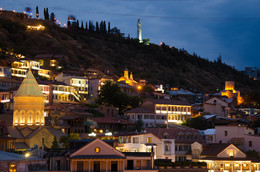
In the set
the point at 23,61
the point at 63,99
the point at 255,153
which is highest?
the point at 23,61

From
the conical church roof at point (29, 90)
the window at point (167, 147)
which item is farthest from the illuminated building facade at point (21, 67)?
the window at point (167, 147)

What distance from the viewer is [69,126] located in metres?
96.6

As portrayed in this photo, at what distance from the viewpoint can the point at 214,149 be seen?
8262cm

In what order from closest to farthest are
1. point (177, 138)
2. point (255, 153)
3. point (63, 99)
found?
1. point (255, 153)
2. point (177, 138)
3. point (63, 99)

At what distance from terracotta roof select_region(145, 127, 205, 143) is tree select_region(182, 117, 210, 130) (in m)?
15.4

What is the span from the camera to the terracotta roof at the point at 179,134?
8944 cm

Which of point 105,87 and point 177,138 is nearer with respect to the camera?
point 177,138

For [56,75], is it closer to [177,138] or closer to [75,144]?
[177,138]

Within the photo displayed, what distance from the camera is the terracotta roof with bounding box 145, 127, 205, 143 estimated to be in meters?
89.4

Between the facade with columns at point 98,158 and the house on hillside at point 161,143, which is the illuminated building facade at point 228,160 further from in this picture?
the facade with columns at point 98,158

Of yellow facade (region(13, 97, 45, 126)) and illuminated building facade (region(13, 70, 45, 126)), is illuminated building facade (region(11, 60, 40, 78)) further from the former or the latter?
yellow facade (region(13, 97, 45, 126))

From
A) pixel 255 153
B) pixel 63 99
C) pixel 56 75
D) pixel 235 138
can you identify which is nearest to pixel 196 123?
pixel 235 138

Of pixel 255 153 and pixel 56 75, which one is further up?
pixel 56 75

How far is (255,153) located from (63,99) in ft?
186
